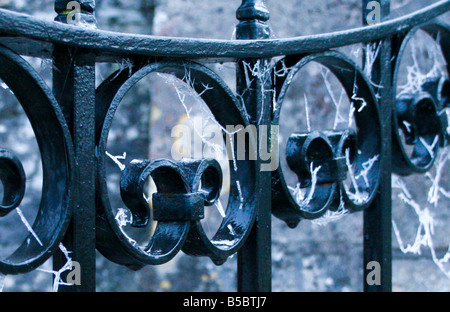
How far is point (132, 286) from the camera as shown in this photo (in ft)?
8.69

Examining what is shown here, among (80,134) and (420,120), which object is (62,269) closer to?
(80,134)

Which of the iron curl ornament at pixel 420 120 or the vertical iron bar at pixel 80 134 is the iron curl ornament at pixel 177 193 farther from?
the iron curl ornament at pixel 420 120

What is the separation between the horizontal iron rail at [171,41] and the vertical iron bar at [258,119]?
34 millimetres

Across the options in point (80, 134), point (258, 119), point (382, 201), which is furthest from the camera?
point (382, 201)

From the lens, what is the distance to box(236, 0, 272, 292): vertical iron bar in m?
0.93

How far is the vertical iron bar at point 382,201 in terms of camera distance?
1.12m

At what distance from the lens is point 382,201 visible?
1.14m

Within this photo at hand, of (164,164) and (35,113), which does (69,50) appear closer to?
(35,113)

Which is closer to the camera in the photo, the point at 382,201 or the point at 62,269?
the point at 62,269

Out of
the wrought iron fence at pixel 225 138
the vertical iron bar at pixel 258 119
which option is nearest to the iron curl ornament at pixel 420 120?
the wrought iron fence at pixel 225 138

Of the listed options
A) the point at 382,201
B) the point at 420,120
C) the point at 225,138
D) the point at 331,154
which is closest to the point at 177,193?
the point at 225,138

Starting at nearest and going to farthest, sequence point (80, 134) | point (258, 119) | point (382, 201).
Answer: point (80, 134)
point (258, 119)
point (382, 201)

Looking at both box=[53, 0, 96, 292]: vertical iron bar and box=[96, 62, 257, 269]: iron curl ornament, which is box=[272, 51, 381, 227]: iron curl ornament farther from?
box=[53, 0, 96, 292]: vertical iron bar

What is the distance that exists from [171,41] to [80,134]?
19 cm
